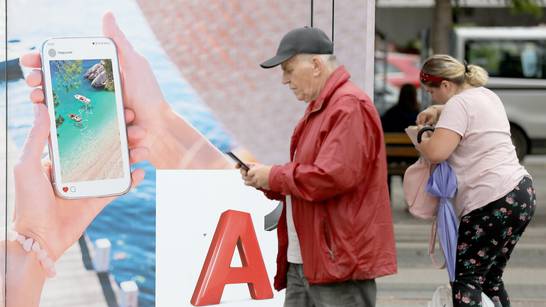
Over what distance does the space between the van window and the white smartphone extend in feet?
42.6

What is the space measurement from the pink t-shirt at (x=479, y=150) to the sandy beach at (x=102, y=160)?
1.44 m

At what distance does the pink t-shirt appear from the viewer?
497 cm

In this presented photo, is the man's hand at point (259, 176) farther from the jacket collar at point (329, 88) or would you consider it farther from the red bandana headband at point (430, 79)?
the red bandana headband at point (430, 79)

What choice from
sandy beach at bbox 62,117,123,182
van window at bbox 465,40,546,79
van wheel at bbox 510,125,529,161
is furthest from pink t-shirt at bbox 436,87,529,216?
van window at bbox 465,40,546,79

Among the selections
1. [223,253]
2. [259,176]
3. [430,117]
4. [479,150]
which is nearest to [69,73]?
[223,253]

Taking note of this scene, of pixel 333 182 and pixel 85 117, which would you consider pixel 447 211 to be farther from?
pixel 85 117

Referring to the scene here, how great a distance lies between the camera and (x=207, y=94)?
4918mm

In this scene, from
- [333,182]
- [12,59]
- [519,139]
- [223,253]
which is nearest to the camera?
[333,182]

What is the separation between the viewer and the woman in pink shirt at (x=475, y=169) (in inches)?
196

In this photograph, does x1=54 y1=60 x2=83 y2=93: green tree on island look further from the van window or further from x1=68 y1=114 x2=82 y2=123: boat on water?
the van window

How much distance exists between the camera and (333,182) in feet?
12.3

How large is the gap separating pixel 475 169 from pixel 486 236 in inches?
12.2

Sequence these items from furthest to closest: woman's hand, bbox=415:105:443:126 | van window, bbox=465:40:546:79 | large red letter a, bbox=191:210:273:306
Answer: van window, bbox=465:40:546:79, woman's hand, bbox=415:105:443:126, large red letter a, bbox=191:210:273:306

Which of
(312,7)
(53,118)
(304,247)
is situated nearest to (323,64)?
(304,247)
